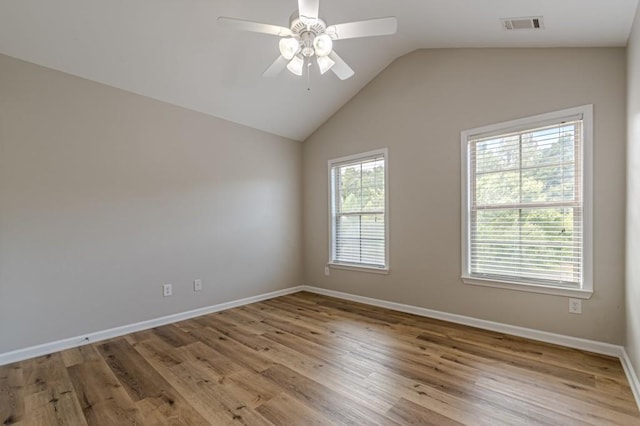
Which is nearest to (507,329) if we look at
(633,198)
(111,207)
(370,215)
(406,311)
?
(406,311)

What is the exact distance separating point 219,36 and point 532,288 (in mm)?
3808

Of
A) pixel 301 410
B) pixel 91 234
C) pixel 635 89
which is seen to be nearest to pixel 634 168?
pixel 635 89

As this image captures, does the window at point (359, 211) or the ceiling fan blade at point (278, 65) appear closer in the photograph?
the ceiling fan blade at point (278, 65)

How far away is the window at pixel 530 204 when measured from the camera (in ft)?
8.69

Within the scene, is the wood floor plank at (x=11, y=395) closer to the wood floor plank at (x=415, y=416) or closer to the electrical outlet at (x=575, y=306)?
the wood floor plank at (x=415, y=416)

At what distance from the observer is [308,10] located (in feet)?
6.29

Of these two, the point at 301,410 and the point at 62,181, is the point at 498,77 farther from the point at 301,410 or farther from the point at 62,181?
the point at 62,181

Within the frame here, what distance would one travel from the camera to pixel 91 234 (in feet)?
9.78

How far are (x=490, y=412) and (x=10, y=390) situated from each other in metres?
3.23

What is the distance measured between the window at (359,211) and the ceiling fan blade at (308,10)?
2257 millimetres

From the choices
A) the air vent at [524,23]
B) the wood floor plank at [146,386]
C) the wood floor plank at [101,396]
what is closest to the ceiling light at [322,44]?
the air vent at [524,23]

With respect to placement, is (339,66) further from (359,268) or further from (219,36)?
(359,268)

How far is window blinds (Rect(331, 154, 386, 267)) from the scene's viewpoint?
13.6 ft

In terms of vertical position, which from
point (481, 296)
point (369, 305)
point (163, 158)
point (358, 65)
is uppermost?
point (358, 65)
